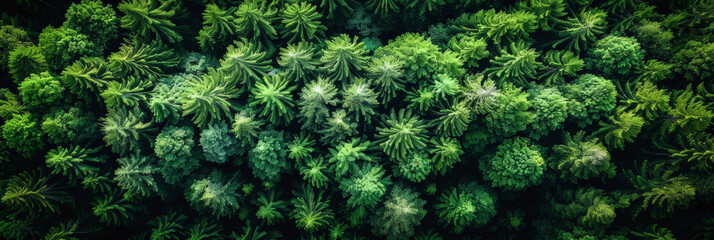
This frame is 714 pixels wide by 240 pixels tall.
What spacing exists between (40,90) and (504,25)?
15.9m

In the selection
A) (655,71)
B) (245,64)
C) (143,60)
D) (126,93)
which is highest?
(655,71)

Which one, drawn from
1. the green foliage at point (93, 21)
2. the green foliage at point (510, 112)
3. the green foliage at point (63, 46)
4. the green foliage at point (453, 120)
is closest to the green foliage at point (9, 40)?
the green foliage at point (63, 46)

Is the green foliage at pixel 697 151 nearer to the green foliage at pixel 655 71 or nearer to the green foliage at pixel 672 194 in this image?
the green foliage at pixel 672 194

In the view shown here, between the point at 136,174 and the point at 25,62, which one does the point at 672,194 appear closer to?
the point at 136,174

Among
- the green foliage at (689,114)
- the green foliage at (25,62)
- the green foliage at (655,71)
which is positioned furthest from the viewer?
the green foliage at (25,62)

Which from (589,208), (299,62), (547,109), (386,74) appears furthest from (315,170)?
(589,208)

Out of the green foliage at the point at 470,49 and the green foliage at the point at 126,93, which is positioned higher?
the green foliage at the point at 470,49

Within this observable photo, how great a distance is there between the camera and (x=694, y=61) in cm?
1020

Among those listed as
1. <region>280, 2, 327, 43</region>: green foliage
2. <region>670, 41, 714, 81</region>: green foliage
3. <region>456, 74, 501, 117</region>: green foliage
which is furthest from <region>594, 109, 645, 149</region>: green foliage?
<region>280, 2, 327, 43</region>: green foliage

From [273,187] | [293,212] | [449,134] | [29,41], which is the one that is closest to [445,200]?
[449,134]

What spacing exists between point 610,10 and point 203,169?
1619 cm

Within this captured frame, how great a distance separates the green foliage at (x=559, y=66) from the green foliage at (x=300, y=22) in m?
8.42

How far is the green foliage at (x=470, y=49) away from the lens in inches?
444

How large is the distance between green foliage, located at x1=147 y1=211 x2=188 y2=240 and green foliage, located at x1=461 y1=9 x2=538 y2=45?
13.6 metres
